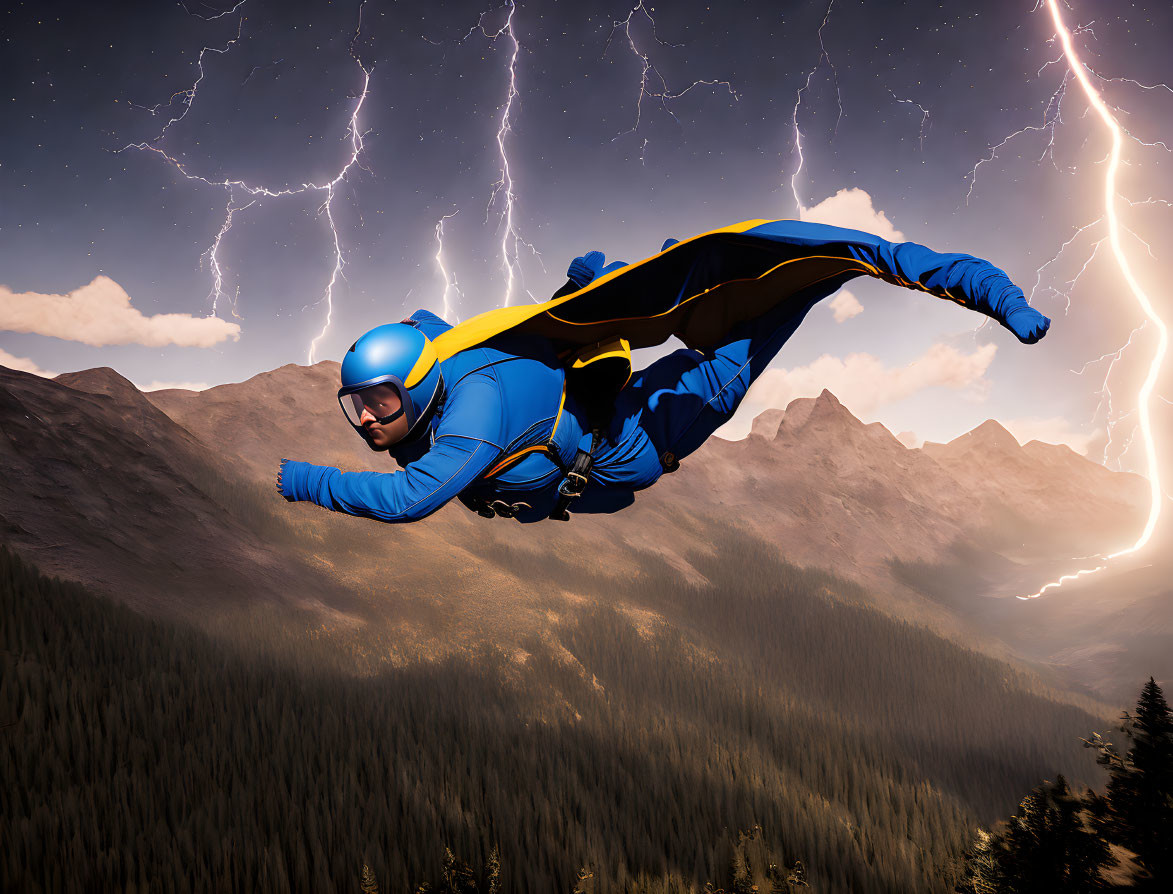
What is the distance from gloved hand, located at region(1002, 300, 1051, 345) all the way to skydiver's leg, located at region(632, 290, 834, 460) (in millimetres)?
1221

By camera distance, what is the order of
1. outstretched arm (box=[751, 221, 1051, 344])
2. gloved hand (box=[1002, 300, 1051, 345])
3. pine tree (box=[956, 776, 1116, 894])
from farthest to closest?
pine tree (box=[956, 776, 1116, 894])
outstretched arm (box=[751, 221, 1051, 344])
gloved hand (box=[1002, 300, 1051, 345])

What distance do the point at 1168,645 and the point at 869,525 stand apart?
45.7 ft

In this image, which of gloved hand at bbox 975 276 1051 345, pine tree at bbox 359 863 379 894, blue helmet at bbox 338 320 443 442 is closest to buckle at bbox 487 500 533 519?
blue helmet at bbox 338 320 443 442

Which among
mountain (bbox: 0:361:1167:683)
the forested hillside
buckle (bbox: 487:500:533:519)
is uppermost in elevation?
mountain (bbox: 0:361:1167:683)

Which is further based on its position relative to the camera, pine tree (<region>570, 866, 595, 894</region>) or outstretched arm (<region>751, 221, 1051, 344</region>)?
pine tree (<region>570, 866, 595, 894</region>)

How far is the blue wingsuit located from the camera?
76.5 inches

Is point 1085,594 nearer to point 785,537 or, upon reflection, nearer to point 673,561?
point 785,537

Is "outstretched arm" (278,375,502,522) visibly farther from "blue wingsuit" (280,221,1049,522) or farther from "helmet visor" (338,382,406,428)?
"helmet visor" (338,382,406,428)

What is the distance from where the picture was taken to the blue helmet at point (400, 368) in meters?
2.04

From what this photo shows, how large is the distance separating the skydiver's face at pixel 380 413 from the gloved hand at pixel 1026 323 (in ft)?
6.65

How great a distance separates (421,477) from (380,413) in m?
0.35

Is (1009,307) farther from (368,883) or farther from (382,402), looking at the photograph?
(368,883)

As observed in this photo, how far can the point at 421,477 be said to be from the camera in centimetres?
198

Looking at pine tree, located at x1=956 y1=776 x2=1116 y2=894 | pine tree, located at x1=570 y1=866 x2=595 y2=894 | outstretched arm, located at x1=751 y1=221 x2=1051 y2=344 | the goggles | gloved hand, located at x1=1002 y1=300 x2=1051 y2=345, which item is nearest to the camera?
gloved hand, located at x1=1002 y1=300 x2=1051 y2=345
